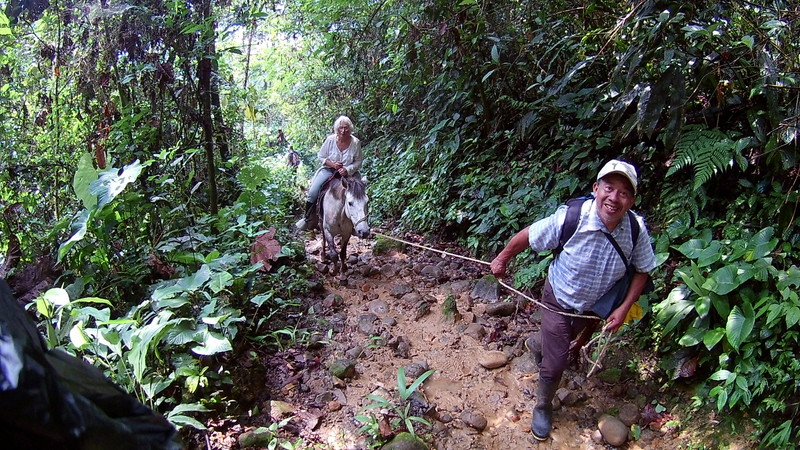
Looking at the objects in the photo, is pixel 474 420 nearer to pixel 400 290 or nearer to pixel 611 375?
pixel 611 375

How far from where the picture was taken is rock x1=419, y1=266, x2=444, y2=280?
6.52 m

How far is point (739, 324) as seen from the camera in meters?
3.34

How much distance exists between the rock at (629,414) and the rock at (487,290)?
80.3 inches

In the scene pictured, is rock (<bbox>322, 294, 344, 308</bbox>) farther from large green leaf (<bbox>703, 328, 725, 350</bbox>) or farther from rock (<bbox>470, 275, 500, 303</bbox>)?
large green leaf (<bbox>703, 328, 725, 350</bbox>)

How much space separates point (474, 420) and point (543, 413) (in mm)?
581

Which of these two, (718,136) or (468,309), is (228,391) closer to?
(468,309)

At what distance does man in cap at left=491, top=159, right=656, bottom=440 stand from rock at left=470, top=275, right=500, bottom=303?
2102 millimetres

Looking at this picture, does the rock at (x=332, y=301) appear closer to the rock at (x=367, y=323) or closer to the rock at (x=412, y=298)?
the rock at (x=367, y=323)

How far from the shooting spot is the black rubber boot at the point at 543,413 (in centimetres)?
365

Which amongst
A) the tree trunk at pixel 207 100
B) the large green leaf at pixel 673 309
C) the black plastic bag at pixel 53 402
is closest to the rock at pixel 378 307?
the tree trunk at pixel 207 100

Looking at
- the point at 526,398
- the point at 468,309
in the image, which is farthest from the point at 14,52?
the point at 526,398

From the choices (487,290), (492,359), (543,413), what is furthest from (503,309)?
(543,413)

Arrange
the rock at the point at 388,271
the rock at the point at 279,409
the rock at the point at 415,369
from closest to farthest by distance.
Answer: the rock at the point at 279,409
the rock at the point at 415,369
the rock at the point at 388,271

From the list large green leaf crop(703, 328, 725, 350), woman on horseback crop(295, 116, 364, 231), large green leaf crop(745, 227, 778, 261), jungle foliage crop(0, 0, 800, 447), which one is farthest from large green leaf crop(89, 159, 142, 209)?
large green leaf crop(745, 227, 778, 261)
